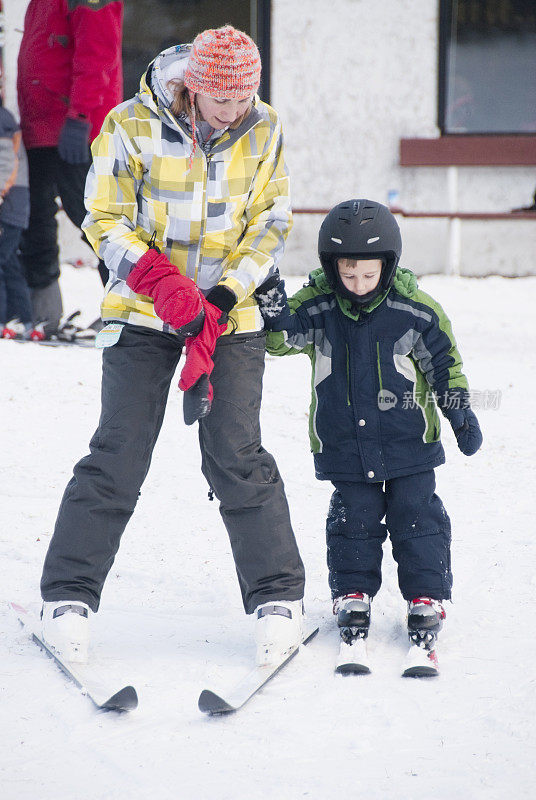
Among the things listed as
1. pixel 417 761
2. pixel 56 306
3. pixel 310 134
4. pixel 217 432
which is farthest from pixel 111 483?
pixel 310 134

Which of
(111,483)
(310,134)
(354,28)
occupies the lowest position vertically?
(111,483)

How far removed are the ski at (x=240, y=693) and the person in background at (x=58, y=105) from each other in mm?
2767

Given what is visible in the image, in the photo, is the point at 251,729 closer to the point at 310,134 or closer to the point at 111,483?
the point at 111,483

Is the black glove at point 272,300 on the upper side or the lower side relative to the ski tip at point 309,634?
upper

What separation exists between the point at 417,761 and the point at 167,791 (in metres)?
0.51

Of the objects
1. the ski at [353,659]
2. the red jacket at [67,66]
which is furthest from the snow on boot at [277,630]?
the red jacket at [67,66]

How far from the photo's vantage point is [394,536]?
270 centimetres

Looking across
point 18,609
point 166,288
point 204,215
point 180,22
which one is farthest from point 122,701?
point 180,22

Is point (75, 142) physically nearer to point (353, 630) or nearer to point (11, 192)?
point (11, 192)

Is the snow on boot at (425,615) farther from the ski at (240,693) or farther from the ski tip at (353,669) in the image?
the ski at (240,693)

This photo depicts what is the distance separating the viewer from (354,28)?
29.2 ft

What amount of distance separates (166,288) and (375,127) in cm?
722

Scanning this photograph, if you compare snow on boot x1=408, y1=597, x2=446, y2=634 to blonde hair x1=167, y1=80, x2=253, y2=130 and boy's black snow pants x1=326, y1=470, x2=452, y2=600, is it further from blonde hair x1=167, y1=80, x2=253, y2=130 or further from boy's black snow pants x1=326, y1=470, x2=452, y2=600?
blonde hair x1=167, y1=80, x2=253, y2=130

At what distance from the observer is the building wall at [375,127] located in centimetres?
892
